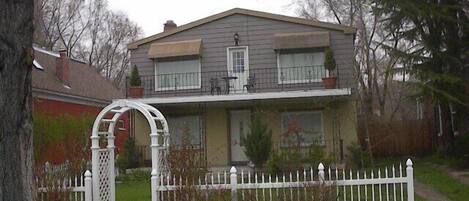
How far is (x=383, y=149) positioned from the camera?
89.5 feet

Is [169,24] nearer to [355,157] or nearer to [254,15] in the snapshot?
[254,15]

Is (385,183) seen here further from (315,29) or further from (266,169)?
(315,29)

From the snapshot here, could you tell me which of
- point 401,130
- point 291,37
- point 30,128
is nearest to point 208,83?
point 291,37

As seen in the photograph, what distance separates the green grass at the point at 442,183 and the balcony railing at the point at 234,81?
13.9ft

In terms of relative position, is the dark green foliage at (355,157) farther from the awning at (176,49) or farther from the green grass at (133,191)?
the green grass at (133,191)

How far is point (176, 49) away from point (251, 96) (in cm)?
351

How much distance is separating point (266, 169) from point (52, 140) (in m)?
6.54

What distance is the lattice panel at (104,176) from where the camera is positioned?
36.7 feet

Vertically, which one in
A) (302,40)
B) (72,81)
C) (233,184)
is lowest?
(233,184)

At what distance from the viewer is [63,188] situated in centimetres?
1038

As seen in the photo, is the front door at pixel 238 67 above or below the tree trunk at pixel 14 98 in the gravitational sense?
above

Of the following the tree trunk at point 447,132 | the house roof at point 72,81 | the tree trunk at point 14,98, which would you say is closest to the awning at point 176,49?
the house roof at point 72,81

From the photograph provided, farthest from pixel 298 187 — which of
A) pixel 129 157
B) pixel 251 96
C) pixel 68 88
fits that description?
pixel 68 88

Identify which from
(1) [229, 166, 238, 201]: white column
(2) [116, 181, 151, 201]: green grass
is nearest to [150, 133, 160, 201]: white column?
(1) [229, 166, 238, 201]: white column
